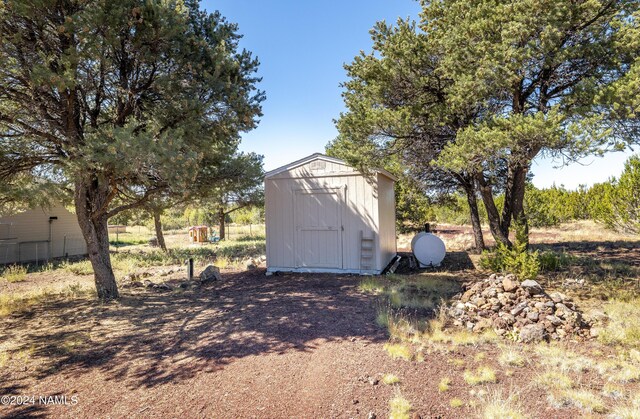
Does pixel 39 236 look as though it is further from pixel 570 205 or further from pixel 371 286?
pixel 570 205

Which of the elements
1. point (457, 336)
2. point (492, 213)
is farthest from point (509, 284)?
point (492, 213)

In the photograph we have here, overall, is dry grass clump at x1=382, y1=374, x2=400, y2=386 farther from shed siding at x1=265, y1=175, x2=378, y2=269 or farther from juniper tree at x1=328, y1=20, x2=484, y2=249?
juniper tree at x1=328, y1=20, x2=484, y2=249

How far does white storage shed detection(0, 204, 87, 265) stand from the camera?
13789mm

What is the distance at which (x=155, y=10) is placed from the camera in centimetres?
537

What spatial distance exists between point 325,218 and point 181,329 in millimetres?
4661

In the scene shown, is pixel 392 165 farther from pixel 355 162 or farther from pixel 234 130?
pixel 234 130

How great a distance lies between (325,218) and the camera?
8.61 metres

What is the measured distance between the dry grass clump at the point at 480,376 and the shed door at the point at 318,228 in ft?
17.4

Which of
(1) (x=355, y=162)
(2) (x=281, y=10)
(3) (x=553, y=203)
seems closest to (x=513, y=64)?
(1) (x=355, y=162)

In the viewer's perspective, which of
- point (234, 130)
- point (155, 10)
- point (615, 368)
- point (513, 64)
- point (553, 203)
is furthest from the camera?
point (553, 203)

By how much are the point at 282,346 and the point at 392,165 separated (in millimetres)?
8214

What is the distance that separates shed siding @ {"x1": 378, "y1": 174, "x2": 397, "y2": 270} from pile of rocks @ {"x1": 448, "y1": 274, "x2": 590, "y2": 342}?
10.4ft

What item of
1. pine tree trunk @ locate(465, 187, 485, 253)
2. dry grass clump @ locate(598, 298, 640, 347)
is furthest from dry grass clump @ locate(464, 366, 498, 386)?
pine tree trunk @ locate(465, 187, 485, 253)

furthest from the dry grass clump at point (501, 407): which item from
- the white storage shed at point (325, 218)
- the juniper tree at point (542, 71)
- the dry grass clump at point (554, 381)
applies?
the white storage shed at point (325, 218)
